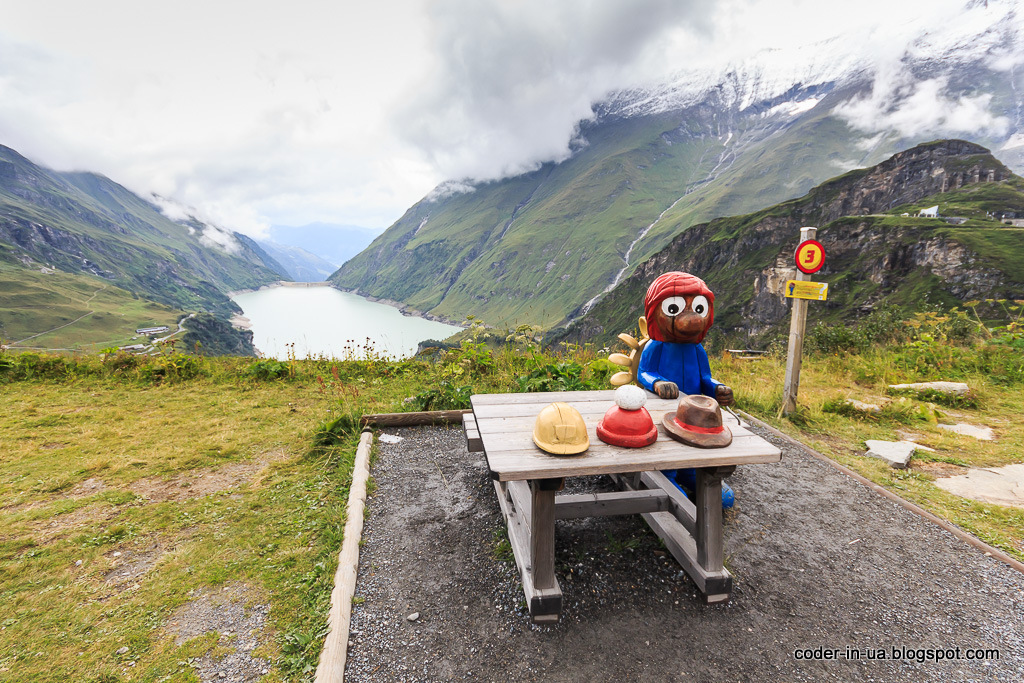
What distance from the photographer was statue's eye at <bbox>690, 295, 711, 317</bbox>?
3.50 meters

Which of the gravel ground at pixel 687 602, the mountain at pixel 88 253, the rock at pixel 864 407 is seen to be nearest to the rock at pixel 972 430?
the rock at pixel 864 407

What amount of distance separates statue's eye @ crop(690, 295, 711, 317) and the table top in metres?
0.83

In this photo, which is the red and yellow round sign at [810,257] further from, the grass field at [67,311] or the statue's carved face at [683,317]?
the grass field at [67,311]

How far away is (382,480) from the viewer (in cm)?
434

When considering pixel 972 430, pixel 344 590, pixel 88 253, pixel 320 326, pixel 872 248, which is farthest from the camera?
pixel 88 253

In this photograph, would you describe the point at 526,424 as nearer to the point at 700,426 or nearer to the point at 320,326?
the point at 700,426

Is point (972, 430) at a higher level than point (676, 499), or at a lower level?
lower

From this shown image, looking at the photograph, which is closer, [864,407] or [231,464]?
[231,464]

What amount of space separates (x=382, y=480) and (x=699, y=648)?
3.06 metres

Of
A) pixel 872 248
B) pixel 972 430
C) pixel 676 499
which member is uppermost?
pixel 872 248

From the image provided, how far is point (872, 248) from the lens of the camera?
7469cm

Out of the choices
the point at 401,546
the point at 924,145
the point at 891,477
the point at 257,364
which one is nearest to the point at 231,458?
the point at 401,546

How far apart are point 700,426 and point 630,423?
49 centimetres

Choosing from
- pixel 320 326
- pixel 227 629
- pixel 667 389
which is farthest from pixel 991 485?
pixel 320 326
